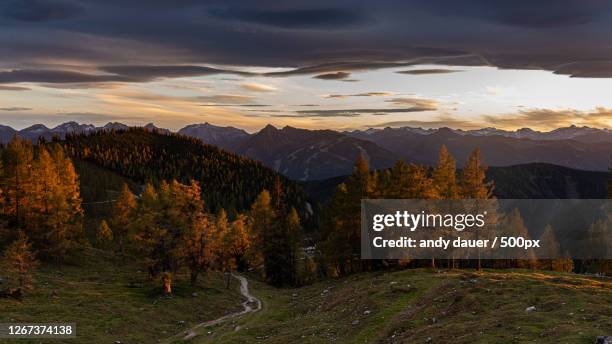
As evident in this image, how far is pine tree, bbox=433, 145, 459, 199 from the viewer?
64938mm

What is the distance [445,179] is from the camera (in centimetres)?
6569

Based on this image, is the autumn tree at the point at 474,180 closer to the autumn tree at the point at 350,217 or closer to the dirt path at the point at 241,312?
the autumn tree at the point at 350,217

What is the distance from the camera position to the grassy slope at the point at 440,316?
1025 inches

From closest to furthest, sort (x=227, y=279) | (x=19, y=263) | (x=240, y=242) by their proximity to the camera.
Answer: (x=19, y=263) → (x=227, y=279) → (x=240, y=242)

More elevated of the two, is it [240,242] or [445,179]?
[445,179]

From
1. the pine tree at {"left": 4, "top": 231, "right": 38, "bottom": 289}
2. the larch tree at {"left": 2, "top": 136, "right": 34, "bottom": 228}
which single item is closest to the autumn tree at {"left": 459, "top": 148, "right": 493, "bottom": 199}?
the pine tree at {"left": 4, "top": 231, "right": 38, "bottom": 289}

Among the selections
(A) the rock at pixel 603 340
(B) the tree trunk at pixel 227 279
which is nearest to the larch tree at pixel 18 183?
(B) the tree trunk at pixel 227 279

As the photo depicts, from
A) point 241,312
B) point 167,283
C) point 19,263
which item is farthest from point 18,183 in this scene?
point 241,312

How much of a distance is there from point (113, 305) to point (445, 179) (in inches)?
1755

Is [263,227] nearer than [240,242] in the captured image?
Yes

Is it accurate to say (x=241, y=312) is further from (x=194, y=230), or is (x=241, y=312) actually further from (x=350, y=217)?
(x=350, y=217)

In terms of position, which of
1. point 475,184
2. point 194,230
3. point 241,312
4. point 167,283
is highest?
point 475,184

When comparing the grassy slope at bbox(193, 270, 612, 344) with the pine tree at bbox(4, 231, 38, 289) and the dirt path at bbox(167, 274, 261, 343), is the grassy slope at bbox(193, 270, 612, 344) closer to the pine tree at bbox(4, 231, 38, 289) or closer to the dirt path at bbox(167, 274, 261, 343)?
the dirt path at bbox(167, 274, 261, 343)

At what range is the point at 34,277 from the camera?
61.6 m
